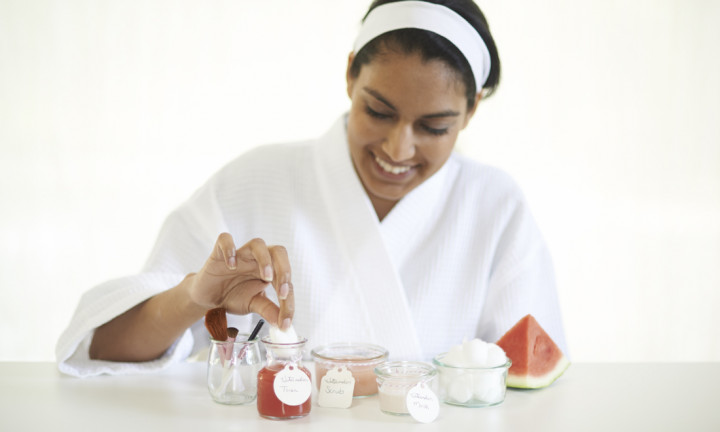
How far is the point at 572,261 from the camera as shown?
11.6ft

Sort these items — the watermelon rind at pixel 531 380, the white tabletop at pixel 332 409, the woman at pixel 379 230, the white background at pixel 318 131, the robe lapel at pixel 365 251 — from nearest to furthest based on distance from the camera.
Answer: the white tabletop at pixel 332 409 < the watermelon rind at pixel 531 380 < the woman at pixel 379 230 < the robe lapel at pixel 365 251 < the white background at pixel 318 131

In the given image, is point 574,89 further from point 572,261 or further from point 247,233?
point 247,233

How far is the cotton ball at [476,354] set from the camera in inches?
48.7

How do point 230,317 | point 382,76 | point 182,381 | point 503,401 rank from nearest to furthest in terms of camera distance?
point 503,401 < point 182,381 < point 382,76 < point 230,317

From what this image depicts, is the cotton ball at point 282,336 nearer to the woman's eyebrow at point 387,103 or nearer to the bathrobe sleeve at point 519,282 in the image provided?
the woman's eyebrow at point 387,103

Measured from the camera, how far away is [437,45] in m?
1.59

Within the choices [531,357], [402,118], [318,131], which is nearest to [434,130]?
[402,118]

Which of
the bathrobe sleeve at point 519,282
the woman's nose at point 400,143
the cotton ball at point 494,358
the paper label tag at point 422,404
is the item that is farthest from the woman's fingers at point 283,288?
the bathrobe sleeve at point 519,282

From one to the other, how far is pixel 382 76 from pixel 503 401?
766 millimetres

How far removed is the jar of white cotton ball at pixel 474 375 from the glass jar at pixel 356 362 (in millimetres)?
128

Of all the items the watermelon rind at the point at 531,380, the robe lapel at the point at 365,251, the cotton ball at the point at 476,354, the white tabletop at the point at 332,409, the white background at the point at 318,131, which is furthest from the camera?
the white background at the point at 318,131

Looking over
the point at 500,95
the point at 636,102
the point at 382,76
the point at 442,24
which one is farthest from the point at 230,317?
the point at 636,102

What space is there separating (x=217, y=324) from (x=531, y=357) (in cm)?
64

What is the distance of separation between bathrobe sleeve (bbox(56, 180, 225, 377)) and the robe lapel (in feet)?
1.04
